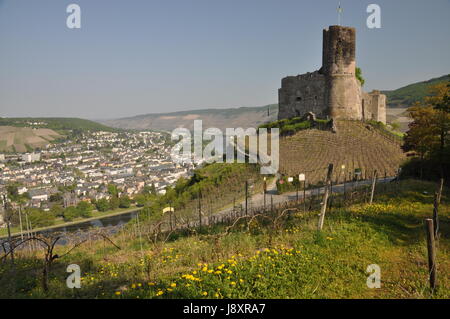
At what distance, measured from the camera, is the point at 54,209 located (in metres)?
50.0

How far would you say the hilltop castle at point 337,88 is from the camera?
34469 mm

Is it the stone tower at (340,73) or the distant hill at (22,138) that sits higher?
the stone tower at (340,73)

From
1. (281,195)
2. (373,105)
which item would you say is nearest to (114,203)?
(281,195)

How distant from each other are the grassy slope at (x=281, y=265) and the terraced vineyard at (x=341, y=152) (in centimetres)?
1304

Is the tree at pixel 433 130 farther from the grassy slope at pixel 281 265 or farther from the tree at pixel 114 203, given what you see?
the tree at pixel 114 203

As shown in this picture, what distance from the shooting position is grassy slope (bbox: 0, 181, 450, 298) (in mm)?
5465

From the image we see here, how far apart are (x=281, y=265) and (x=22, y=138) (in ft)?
484

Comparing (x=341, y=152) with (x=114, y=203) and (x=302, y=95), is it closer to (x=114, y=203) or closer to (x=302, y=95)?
(x=302, y=95)

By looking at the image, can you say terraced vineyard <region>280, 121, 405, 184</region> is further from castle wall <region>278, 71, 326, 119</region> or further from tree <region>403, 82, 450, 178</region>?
castle wall <region>278, 71, 326, 119</region>

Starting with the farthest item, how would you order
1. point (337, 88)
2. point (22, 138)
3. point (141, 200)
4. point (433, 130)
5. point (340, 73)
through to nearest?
point (22, 138) < point (141, 200) < point (337, 88) < point (340, 73) < point (433, 130)

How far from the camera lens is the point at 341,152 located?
2745 cm
